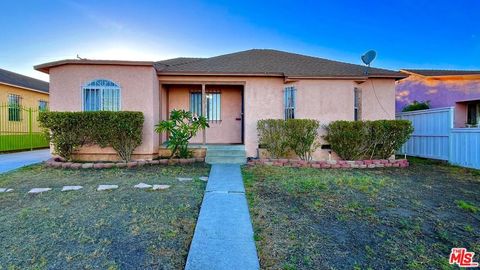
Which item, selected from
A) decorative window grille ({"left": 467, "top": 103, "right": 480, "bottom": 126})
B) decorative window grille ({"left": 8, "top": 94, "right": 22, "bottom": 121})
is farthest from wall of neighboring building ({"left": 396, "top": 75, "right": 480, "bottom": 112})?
decorative window grille ({"left": 8, "top": 94, "right": 22, "bottom": 121})

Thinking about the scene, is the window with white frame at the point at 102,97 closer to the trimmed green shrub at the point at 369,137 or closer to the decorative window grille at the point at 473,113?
the trimmed green shrub at the point at 369,137

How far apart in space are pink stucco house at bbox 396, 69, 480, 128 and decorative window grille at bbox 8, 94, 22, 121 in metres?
23.4

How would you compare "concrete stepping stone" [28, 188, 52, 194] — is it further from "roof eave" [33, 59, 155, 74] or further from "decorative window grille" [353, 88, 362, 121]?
"decorative window grille" [353, 88, 362, 121]

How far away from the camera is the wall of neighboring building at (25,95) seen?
47.0 ft

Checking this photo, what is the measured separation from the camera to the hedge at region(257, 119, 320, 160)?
871cm

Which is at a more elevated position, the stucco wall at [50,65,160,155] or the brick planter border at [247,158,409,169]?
the stucco wall at [50,65,160,155]

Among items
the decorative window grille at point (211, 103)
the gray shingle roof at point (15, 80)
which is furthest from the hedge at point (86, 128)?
the gray shingle roof at point (15, 80)

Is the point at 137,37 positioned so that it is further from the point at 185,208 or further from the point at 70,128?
the point at 185,208

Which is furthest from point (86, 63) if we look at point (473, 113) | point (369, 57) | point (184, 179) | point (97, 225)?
point (473, 113)

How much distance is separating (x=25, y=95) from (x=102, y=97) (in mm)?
11456

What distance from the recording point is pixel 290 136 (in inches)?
345

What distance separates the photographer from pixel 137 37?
13.6 metres

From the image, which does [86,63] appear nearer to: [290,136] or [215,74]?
[215,74]

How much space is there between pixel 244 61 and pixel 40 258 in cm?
958
